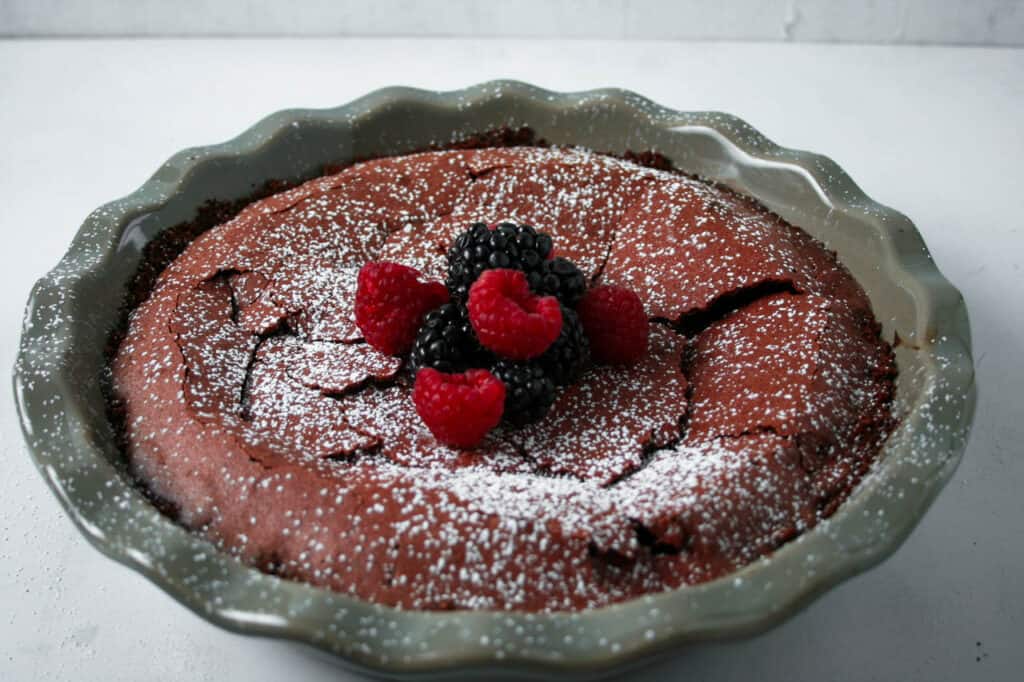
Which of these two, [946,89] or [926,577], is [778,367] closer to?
[926,577]

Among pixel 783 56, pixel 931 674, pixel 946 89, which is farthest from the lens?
pixel 783 56

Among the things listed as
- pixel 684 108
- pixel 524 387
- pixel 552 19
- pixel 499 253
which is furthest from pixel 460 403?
pixel 552 19

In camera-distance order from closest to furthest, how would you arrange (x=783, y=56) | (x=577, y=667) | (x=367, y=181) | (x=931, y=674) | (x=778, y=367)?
1. (x=577, y=667)
2. (x=931, y=674)
3. (x=778, y=367)
4. (x=367, y=181)
5. (x=783, y=56)

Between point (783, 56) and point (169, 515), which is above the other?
point (783, 56)

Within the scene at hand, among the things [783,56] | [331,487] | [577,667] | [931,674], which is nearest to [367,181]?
[331,487]

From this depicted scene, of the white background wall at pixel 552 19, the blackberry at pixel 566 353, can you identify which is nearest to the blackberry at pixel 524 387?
the blackberry at pixel 566 353

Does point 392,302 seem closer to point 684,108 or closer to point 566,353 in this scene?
point 566,353

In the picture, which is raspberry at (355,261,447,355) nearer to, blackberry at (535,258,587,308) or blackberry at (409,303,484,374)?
blackberry at (409,303,484,374)

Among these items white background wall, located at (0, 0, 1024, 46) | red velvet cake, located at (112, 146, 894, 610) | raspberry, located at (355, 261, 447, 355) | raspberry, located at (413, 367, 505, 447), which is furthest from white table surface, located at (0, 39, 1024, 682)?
raspberry, located at (355, 261, 447, 355)
